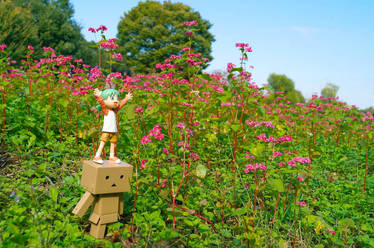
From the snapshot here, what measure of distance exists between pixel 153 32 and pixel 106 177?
29.7 metres

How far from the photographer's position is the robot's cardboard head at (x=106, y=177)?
163cm

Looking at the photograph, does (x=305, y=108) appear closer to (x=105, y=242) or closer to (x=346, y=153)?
(x=346, y=153)

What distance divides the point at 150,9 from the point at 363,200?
31.8 metres

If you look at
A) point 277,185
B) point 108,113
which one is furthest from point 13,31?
point 277,185

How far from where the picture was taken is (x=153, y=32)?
28.8 m

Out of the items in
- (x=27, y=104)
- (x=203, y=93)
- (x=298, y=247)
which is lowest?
(x=298, y=247)

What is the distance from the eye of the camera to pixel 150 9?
29719 millimetres

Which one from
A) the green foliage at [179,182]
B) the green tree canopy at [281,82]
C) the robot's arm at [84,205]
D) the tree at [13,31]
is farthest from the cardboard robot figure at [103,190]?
the green tree canopy at [281,82]

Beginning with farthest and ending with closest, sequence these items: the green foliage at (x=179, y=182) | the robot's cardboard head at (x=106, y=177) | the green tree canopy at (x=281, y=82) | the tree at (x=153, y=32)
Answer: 1. the green tree canopy at (x=281, y=82)
2. the tree at (x=153, y=32)
3. the green foliage at (x=179, y=182)
4. the robot's cardboard head at (x=106, y=177)

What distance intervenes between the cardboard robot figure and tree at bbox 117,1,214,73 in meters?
27.1

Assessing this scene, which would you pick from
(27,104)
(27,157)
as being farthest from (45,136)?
(27,104)

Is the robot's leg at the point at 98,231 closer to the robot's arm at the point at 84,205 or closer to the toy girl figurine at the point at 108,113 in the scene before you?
the robot's arm at the point at 84,205

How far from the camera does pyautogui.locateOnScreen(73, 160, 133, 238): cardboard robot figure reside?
1.64 m

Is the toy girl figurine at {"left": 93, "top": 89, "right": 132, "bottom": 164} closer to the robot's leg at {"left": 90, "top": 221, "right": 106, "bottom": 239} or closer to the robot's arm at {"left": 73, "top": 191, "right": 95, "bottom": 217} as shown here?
the robot's arm at {"left": 73, "top": 191, "right": 95, "bottom": 217}
